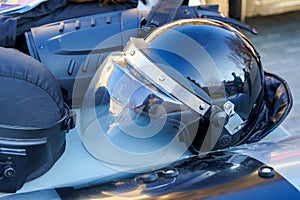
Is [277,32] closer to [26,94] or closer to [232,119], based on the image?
[232,119]

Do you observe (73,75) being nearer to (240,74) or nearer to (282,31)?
(240,74)

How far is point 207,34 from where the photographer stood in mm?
1090

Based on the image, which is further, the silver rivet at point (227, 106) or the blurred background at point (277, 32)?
the blurred background at point (277, 32)

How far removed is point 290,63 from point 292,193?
67.6 inches

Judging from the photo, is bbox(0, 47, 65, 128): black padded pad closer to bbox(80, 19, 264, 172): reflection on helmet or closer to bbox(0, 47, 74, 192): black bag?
bbox(0, 47, 74, 192): black bag

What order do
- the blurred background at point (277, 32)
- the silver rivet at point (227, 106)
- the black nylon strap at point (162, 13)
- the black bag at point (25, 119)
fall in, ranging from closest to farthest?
the black bag at point (25, 119) < the silver rivet at point (227, 106) < the black nylon strap at point (162, 13) < the blurred background at point (277, 32)

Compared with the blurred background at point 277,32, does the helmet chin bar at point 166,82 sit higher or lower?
higher

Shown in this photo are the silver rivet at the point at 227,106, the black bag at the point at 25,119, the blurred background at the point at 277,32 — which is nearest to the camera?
the black bag at the point at 25,119

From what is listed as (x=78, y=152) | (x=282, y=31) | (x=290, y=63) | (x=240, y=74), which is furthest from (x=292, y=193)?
(x=282, y=31)

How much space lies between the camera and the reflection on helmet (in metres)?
1.02

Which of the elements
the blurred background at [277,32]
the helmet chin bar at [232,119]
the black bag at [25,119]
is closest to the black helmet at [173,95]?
the helmet chin bar at [232,119]

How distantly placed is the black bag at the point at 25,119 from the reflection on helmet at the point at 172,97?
0.34 ft

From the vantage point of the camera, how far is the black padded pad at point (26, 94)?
3.08ft

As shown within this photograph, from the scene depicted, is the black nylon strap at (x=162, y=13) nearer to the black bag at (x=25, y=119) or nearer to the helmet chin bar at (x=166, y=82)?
the helmet chin bar at (x=166, y=82)
